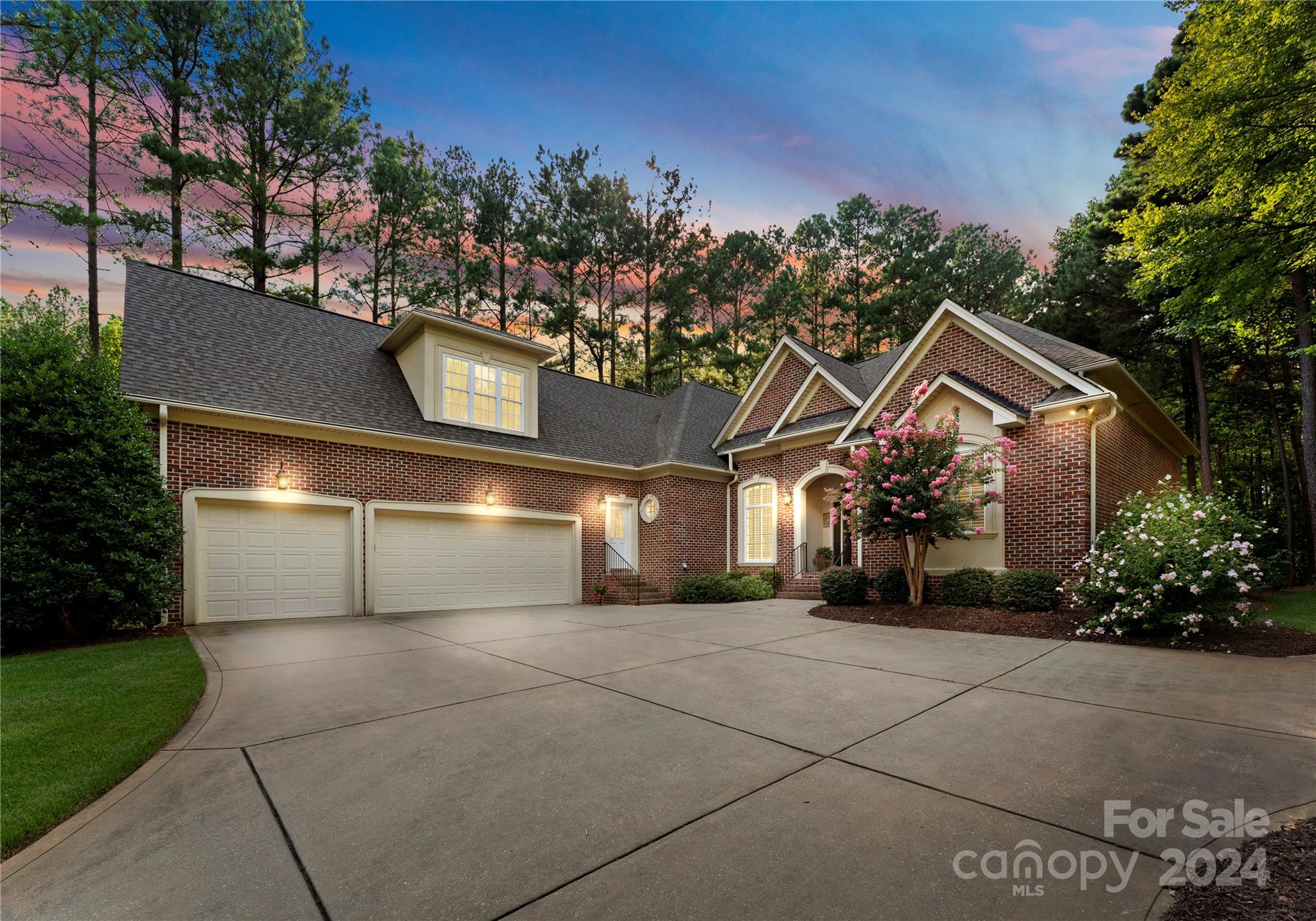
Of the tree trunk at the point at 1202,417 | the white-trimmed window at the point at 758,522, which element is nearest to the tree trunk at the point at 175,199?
the white-trimmed window at the point at 758,522

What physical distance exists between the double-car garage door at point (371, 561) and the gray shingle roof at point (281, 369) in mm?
1890

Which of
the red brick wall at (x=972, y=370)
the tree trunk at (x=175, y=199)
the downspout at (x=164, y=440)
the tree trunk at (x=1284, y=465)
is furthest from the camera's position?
the tree trunk at (x=1284, y=465)

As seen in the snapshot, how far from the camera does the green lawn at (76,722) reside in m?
3.03

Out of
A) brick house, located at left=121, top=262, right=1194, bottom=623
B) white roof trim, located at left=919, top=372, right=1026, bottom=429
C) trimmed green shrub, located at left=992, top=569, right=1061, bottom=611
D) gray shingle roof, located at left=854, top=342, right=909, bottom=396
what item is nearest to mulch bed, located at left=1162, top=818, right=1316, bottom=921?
trimmed green shrub, located at left=992, top=569, right=1061, bottom=611

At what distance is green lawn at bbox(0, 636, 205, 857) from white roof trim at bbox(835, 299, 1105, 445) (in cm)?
1242

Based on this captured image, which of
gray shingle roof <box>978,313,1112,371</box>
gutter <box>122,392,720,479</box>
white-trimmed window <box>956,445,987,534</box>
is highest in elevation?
gray shingle roof <box>978,313,1112,371</box>

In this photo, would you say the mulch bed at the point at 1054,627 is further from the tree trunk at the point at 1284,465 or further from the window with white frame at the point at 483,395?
the tree trunk at the point at 1284,465

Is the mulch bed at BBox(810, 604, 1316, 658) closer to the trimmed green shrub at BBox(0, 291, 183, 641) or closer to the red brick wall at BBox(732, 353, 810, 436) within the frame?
the red brick wall at BBox(732, 353, 810, 436)

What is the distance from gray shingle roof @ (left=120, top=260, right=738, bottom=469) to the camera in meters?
9.95

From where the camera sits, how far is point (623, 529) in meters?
16.2

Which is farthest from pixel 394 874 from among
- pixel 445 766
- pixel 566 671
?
pixel 566 671

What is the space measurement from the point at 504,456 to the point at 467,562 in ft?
8.78

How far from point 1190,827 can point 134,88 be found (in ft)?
87.7

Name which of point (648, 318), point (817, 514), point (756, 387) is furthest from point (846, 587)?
point (648, 318)
